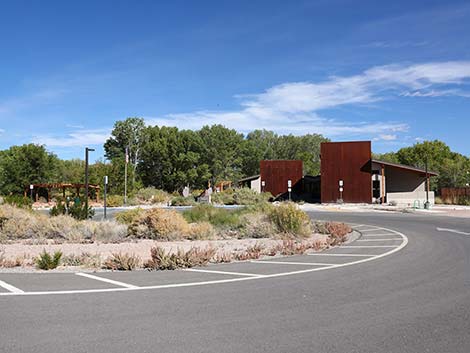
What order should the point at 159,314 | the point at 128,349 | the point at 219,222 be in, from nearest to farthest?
the point at 128,349 → the point at 159,314 → the point at 219,222

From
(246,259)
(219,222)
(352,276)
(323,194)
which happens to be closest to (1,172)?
(323,194)

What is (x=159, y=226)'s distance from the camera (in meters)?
16.2

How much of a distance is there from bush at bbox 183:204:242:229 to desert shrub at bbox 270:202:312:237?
180cm

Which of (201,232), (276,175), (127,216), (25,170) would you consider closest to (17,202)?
(127,216)

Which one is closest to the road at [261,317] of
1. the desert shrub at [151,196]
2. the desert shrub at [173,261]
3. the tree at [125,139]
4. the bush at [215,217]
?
the desert shrub at [173,261]

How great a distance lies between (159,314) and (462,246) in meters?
10.4

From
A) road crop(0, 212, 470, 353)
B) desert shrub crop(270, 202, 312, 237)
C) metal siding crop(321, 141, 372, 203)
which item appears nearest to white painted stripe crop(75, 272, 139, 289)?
road crop(0, 212, 470, 353)

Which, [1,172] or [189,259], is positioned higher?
[1,172]

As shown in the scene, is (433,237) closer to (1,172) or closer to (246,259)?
(246,259)

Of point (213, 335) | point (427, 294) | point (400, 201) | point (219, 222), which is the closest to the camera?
Result: point (213, 335)

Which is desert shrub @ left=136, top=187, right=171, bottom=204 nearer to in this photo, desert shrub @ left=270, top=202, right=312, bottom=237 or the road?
desert shrub @ left=270, top=202, right=312, bottom=237

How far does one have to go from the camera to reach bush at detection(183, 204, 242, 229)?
1881cm

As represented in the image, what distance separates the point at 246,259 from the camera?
37.3 ft

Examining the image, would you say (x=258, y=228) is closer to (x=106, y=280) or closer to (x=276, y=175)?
(x=106, y=280)
